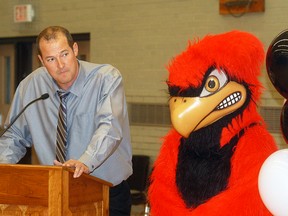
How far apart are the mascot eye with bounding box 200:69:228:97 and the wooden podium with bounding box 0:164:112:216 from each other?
62 centimetres

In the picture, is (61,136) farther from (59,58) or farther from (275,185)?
(275,185)

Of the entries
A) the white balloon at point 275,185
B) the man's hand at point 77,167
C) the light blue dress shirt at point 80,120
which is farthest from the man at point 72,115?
the white balloon at point 275,185

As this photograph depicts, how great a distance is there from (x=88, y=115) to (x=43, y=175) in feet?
2.43

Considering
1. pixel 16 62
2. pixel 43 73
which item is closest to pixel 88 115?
pixel 43 73

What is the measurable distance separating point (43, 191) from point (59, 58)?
0.84 metres

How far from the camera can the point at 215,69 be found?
238cm

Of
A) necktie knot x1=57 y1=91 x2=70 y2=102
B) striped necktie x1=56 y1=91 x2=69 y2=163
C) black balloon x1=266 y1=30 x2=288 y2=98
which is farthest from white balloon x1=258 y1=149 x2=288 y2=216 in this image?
necktie knot x1=57 y1=91 x2=70 y2=102

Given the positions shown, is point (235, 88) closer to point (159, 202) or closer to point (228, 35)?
point (228, 35)

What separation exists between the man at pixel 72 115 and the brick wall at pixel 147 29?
3.45 m

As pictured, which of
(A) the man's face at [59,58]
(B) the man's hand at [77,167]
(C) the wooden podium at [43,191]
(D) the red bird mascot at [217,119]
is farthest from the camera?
(A) the man's face at [59,58]

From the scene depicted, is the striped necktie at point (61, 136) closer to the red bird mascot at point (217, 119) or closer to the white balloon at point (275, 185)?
the red bird mascot at point (217, 119)

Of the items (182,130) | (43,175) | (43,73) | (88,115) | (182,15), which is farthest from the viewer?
(182,15)

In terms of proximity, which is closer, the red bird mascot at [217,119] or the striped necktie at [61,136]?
the red bird mascot at [217,119]

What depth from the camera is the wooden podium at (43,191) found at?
80.6 inches
